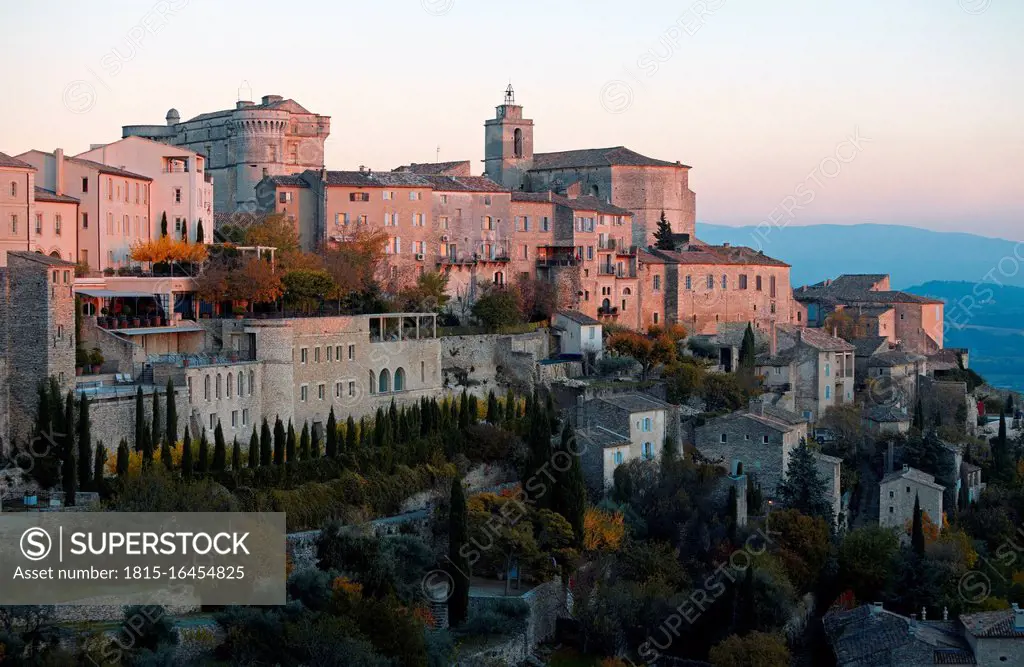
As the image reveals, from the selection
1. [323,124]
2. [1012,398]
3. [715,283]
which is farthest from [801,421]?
[323,124]

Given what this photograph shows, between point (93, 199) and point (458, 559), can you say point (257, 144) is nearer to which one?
point (93, 199)

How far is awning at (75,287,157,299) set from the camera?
121 ft

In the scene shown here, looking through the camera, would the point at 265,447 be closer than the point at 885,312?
Yes

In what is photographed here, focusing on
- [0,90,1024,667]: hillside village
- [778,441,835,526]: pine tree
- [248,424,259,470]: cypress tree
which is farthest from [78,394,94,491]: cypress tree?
[778,441,835,526]: pine tree

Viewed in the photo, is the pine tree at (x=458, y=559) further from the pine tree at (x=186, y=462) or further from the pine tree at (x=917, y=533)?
the pine tree at (x=917, y=533)

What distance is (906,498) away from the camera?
44625 mm

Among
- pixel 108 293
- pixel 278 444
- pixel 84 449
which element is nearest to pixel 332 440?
pixel 278 444

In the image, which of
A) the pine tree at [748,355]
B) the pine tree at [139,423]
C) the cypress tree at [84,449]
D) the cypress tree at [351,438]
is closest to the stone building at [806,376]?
the pine tree at [748,355]

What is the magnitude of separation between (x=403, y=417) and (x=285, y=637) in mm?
12184

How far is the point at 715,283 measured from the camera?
5906 centimetres

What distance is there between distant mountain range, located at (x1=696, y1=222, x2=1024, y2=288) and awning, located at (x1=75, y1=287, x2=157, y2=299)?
316 feet

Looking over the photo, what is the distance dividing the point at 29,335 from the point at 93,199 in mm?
9919

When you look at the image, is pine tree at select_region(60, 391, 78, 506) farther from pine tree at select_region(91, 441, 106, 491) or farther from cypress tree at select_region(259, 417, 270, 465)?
cypress tree at select_region(259, 417, 270, 465)

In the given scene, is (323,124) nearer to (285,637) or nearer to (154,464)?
(154,464)
